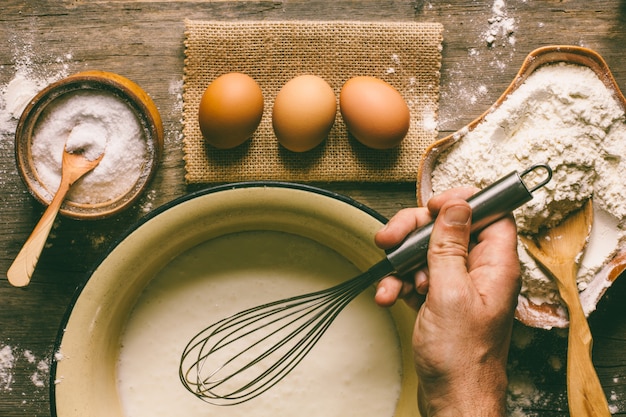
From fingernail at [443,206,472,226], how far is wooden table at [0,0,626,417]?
25cm

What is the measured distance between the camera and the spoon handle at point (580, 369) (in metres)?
0.78

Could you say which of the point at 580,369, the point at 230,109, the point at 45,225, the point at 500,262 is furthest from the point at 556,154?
the point at 45,225

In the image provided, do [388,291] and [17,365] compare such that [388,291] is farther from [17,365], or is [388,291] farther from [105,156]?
[17,365]

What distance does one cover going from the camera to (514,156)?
0.83 m

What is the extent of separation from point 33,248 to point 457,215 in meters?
0.63

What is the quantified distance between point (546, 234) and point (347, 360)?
1.30 ft

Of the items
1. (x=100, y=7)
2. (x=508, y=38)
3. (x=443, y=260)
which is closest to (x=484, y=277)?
(x=443, y=260)

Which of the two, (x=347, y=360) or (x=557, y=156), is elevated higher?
(x=557, y=156)

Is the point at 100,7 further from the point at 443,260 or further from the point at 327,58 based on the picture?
the point at 443,260

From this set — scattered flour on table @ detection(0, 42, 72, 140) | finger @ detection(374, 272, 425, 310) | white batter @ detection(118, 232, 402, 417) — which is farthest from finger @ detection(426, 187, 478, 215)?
scattered flour on table @ detection(0, 42, 72, 140)

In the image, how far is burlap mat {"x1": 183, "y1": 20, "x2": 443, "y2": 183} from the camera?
89 cm

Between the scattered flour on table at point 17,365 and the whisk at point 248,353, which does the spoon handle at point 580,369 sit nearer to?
the whisk at point 248,353

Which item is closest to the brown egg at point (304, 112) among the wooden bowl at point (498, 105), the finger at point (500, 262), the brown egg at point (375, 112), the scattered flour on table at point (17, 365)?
the brown egg at point (375, 112)

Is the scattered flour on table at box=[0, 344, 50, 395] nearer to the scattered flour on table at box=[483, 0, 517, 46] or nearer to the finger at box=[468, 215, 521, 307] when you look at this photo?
the finger at box=[468, 215, 521, 307]
